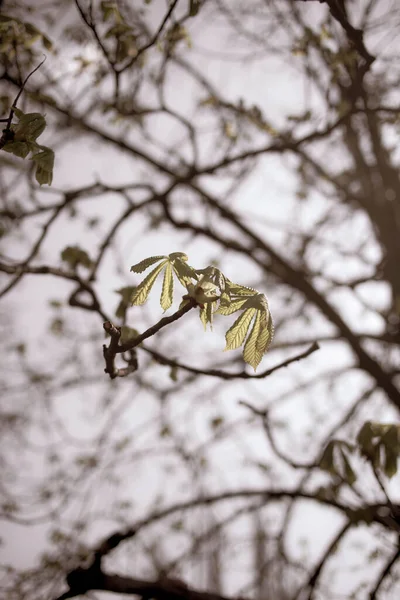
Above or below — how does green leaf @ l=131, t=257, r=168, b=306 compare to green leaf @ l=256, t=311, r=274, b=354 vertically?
above

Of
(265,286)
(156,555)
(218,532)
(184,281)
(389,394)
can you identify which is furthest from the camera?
(265,286)

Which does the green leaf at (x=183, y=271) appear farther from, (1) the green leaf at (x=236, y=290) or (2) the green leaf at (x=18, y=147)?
(2) the green leaf at (x=18, y=147)

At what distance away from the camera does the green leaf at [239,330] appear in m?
1.19

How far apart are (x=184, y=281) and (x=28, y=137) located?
31.2 inches

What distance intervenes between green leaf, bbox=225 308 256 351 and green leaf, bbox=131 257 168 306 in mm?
291

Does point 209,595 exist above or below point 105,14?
below

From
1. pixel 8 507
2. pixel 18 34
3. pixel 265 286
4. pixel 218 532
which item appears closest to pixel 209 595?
pixel 218 532

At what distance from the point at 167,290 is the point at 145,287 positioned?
2.9 inches

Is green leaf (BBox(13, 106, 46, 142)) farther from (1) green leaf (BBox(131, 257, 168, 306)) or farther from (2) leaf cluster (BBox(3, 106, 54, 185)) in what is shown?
(1) green leaf (BBox(131, 257, 168, 306))

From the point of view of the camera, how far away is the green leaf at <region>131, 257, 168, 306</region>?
116cm

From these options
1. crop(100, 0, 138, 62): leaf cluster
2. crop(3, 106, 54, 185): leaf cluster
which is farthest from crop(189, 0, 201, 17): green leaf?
crop(3, 106, 54, 185): leaf cluster

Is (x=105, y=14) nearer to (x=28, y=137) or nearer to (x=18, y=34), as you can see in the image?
(x=18, y=34)

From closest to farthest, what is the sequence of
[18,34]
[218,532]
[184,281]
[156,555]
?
[184,281]
[18,34]
[218,532]
[156,555]

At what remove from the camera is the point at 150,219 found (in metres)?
4.36
